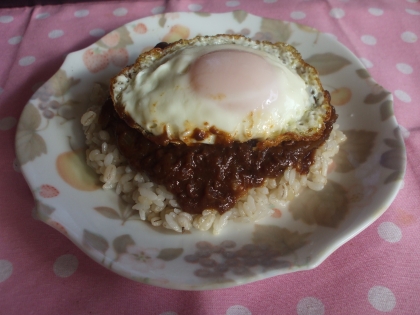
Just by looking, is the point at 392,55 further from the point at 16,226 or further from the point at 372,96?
the point at 16,226

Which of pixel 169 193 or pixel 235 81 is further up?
pixel 235 81

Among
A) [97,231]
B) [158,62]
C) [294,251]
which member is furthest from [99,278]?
[158,62]

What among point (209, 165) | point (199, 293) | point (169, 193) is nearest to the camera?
point (199, 293)

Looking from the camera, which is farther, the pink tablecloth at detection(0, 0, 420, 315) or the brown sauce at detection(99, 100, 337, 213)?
the brown sauce at detection(99, 100, 337, 213)

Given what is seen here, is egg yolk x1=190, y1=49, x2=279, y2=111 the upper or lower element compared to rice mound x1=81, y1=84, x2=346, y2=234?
upper

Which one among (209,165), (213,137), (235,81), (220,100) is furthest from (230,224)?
(235,81)

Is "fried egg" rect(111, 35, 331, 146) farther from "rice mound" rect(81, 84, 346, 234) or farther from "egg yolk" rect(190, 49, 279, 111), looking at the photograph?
"rice mound" rect(81, 84, 346, 234)

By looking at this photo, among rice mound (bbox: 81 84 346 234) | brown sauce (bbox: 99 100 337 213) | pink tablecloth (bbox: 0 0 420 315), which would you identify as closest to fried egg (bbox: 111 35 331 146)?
brown sauce (bbox: 99 100 337 213)

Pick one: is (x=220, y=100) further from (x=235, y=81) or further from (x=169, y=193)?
(x=169, y=193)

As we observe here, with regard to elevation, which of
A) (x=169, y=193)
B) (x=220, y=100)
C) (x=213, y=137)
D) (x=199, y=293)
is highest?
(x=220, y=100)
